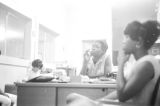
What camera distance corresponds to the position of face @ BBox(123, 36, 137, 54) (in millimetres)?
1251

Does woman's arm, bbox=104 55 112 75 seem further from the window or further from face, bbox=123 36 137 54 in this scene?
the window

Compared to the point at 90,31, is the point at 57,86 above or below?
below

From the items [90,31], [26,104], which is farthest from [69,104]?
[90,31]

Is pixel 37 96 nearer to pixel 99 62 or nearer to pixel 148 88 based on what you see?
pixel 99 62

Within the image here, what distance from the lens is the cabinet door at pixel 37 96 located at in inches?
81.0

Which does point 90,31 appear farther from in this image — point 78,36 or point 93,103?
point 93,103

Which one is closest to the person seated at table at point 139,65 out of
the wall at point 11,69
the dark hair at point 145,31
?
the dark hair at point 145,31

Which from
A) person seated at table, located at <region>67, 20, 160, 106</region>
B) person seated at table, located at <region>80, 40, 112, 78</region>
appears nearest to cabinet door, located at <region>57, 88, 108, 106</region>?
person seated at table, located at <region>67, 20, 160, 106</region>

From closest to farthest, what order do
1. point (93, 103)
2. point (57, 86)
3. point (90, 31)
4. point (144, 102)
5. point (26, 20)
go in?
1. point (144, 102)
2. point (93, 103)
3. point (57, 86)
4. point (26, 20)
5. point (90, 31)

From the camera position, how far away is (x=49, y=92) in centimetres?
206

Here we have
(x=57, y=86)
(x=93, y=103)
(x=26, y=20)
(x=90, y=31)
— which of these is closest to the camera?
(x=93, y=103)

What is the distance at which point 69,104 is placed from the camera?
132cm

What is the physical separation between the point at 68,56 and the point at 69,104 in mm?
5612

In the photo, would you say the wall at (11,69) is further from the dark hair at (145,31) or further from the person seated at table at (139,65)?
the dark hair at (145,31)
